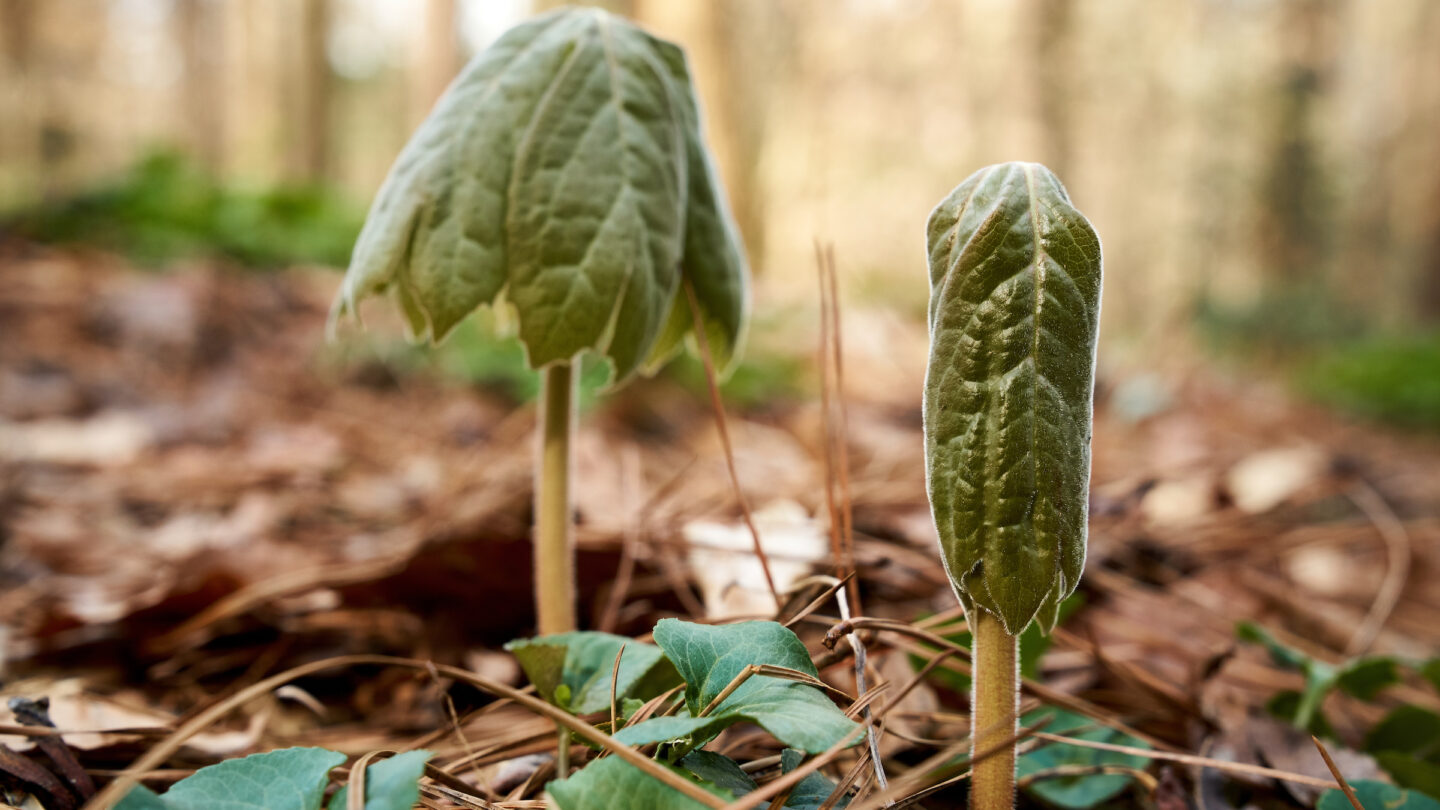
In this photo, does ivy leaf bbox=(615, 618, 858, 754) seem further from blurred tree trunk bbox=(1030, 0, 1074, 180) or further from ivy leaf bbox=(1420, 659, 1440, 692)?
blurred tree trunk bbox=(1030, 0, 1074, 180)

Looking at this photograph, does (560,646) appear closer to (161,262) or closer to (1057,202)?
(1057,202)

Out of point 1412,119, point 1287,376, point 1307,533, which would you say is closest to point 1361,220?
point 1412,119

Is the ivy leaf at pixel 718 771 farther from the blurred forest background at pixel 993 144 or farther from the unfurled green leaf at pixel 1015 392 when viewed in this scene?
the blurred forest background at pixel 993 144

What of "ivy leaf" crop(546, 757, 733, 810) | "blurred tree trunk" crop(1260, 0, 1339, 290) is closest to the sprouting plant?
"ivy leaf" crop(546, 757, 733, 810)

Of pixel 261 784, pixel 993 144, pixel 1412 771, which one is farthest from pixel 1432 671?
pixel 993 144

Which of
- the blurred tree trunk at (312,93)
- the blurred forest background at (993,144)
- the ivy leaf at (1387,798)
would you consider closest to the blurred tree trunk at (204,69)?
the blurred forest background at (993,144)

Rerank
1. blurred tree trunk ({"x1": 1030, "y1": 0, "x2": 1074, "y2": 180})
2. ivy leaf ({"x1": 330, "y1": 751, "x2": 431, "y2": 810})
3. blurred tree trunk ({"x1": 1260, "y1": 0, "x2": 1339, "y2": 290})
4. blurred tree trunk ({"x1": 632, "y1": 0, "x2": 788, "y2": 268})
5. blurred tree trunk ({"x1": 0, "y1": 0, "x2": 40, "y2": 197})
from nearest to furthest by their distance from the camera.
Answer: ivy leaf ({"x1": 330, "y1": 751, "x2": 431, "y2": 810}) → blurred tree trunk ({"x1": 632, "y1": 0, "x2": 788, "y2": 268}) → blurred tree trunk ({"x1": 1030, "y1": 0, "x2": 1074, "y2": 180}) → blurred tree trunk ({"x1": 0, "y1": 0, "x2": 40, "y2": 197}) → blurred tree trunk ({"x1": 1260, "y1": 0, "x2": 1339, "y2": 290})

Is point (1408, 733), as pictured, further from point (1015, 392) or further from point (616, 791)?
point (616, 791)
